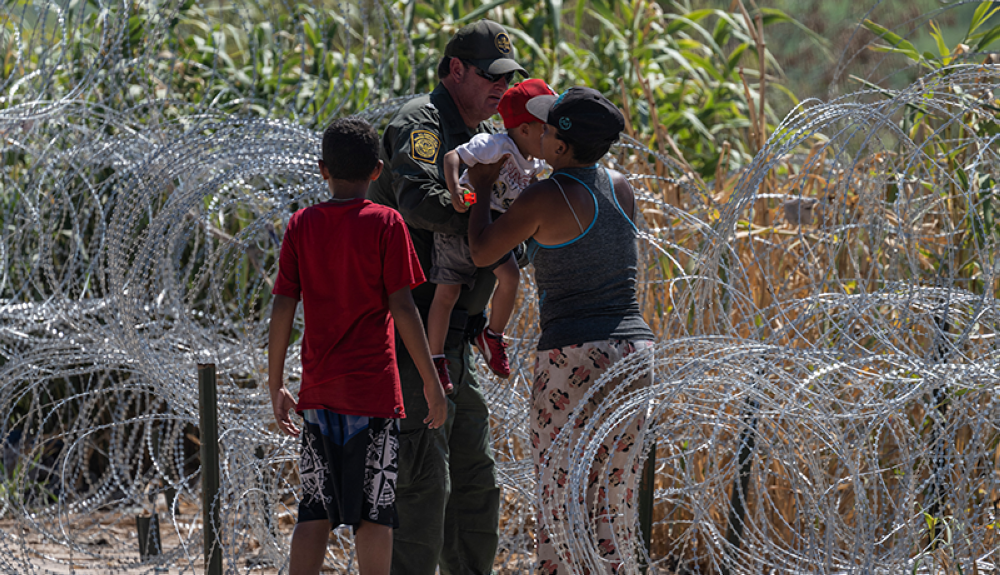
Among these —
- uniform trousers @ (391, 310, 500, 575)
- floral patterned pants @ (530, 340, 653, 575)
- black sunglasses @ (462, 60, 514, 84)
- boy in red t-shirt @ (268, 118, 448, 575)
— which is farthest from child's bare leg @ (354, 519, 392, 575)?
black sunglasses @ (462, 60, 514, 84)

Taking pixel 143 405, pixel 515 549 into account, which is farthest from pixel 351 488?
pixel 143 405

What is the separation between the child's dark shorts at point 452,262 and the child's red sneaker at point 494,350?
→ 244mm

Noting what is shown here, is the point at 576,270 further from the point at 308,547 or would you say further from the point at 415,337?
the point at 308,547

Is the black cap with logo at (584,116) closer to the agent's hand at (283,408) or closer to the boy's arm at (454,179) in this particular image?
the boy's arm at (454,179)

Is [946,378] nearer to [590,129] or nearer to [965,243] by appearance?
[590,129]

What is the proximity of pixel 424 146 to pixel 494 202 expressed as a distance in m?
0.27

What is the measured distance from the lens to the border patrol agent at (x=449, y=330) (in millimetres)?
2879


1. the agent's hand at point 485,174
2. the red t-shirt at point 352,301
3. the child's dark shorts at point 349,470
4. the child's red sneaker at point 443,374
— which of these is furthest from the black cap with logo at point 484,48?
the child's dark shorts at point 349,470

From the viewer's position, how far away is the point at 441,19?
6.99 meters

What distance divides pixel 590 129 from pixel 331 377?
3.14ft

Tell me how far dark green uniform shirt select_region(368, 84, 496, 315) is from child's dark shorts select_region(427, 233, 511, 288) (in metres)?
0.06

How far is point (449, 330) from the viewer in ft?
10.0

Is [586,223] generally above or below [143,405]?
above

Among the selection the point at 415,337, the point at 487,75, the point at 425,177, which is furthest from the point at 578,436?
the point at 487,75
